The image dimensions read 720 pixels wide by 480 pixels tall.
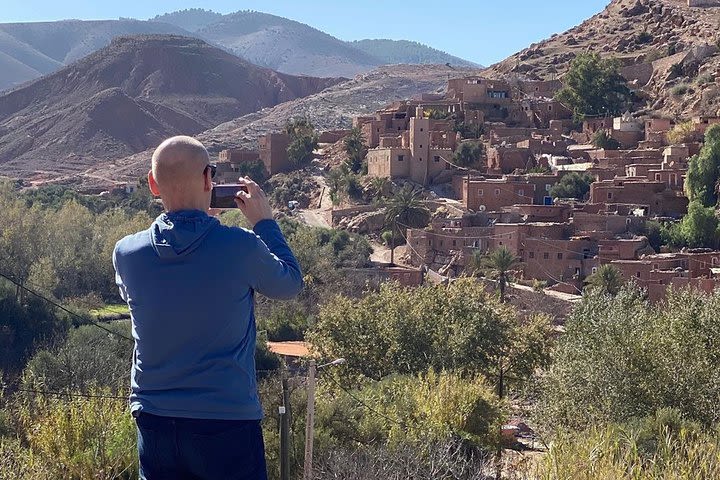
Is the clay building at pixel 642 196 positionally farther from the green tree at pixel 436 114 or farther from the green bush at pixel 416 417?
the green bush at pixel 416 417

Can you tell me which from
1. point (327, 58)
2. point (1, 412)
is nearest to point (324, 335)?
point (1, 412)

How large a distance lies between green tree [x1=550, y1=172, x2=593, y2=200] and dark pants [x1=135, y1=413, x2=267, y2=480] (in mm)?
26647

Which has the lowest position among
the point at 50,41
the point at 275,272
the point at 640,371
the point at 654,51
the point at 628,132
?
the point at 640,371

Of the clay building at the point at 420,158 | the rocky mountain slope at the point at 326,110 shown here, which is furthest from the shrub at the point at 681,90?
the rocky mountain slope at the point at 326,110

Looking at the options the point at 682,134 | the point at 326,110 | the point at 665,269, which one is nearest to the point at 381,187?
the point at 682,134

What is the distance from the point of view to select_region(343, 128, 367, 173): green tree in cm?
3591

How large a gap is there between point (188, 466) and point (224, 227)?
59 centimetres

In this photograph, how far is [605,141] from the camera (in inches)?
1284

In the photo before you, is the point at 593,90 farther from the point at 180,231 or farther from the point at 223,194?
the point at 180,231

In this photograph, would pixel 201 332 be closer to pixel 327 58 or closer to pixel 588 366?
pixel 588 366

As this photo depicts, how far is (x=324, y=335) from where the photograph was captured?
16.5 meters

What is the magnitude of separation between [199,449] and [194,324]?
0.31 m

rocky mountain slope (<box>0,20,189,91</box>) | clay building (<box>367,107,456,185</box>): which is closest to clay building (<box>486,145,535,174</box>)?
clay building (<box>367,107,456,185</box>)

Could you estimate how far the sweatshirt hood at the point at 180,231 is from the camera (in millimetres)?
2461
